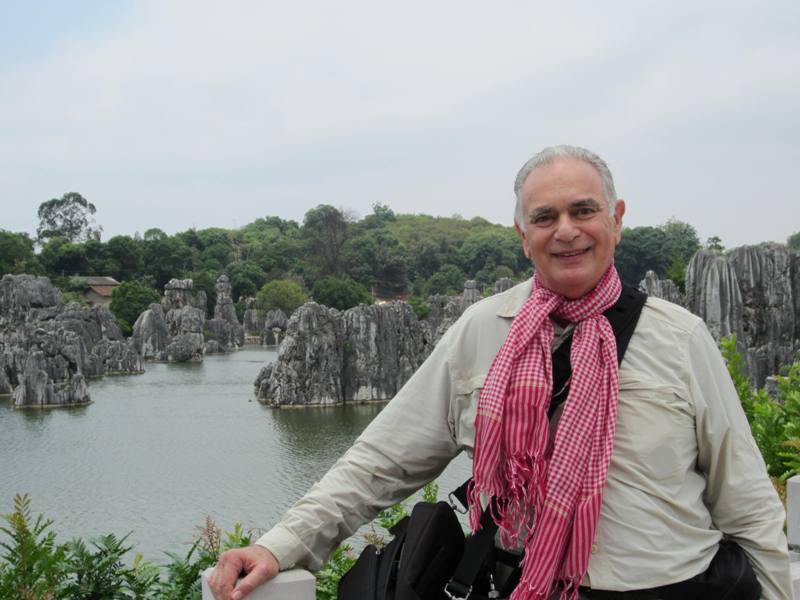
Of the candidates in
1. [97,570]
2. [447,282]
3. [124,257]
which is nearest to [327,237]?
[447,282]

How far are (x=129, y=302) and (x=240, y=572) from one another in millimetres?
63666

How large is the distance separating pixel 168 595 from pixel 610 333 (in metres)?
2.25

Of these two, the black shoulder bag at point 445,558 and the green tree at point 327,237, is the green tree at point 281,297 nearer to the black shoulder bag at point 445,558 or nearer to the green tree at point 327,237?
the green tree at point 327,237

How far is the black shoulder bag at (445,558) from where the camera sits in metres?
2.00

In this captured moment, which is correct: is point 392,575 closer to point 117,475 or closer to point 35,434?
point 117,475

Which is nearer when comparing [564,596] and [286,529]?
[564,596]

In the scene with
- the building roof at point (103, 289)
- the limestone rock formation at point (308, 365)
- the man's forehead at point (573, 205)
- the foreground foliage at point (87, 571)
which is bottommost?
the limestone rock formation at point (308, 365)

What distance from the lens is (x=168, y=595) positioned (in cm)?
339

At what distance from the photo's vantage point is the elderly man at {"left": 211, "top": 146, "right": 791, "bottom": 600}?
200cm

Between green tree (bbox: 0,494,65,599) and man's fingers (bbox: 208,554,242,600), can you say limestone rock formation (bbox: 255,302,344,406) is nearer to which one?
green tree (bbox: 0,494,65,599)

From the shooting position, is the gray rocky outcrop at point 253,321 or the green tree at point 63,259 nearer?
the green tree at point 63,259

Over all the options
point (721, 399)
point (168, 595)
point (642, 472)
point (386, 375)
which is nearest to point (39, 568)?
point (168, 595)

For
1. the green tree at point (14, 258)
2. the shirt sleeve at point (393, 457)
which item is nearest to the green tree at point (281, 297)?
the green tree at point (14, 258)

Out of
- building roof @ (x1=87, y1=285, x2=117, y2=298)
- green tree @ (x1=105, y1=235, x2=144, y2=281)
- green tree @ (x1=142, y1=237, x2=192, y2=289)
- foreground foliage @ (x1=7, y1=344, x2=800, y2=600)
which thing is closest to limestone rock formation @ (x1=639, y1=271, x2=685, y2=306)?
foreground foliage @ (x1=7, y1=344, x2=800, y2=600)
